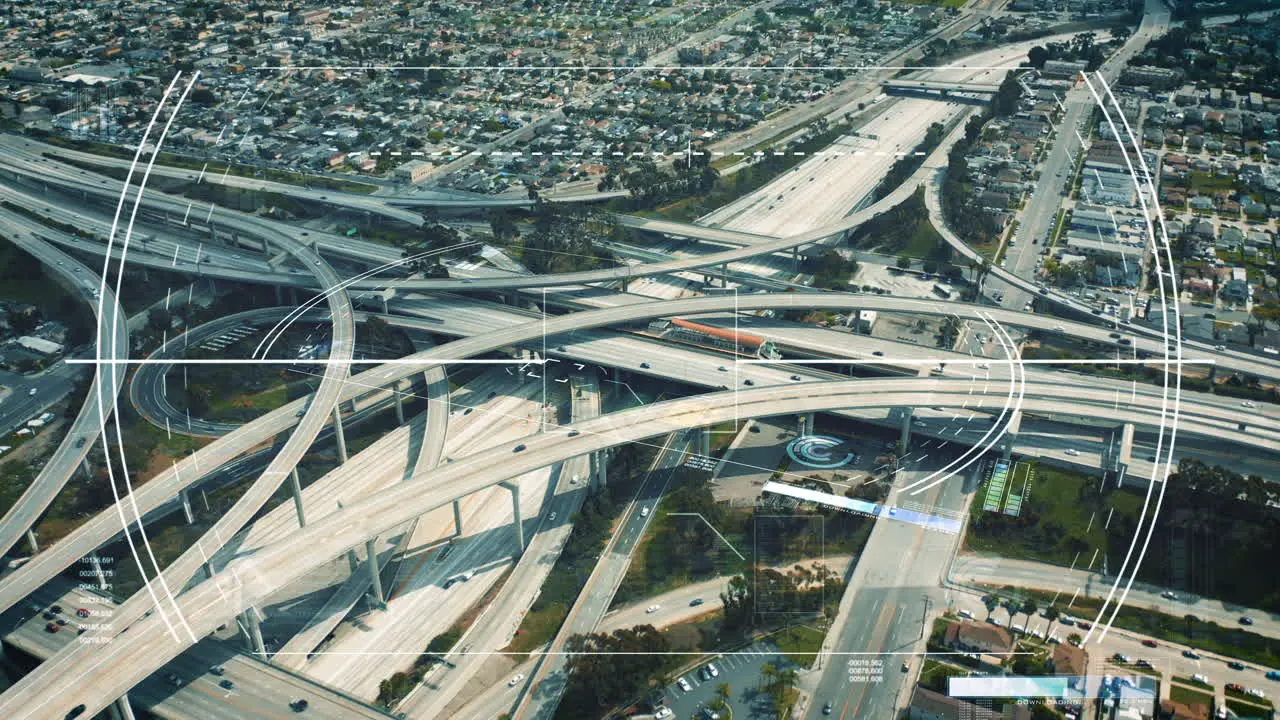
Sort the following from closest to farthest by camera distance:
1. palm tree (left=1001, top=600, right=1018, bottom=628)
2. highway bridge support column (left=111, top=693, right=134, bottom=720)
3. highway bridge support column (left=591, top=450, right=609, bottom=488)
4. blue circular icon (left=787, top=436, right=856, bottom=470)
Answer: highway bridge support column (left=111, top=693, right=134, bottom=720) → palm tree (left=1001, top=600, right=1018, bottom=628) → highway bridge support column (left=591, top=450, right=609, bottom=488) → blue circular icon (left=787, top=436, right=856, bottom=470)

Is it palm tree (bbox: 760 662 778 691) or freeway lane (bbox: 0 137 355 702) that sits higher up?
freeway lane (bbox: 0 137 355 702)

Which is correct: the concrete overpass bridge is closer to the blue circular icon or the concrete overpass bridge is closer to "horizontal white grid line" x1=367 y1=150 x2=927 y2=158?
"horizontal white grid line" x1=367 y1=150 x2=927 y2=158

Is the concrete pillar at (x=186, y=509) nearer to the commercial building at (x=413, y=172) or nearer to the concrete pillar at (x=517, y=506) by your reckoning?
the concrete pillar at (x=517, y=506)

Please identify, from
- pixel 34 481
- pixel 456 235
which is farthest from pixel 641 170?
pixel 34 481

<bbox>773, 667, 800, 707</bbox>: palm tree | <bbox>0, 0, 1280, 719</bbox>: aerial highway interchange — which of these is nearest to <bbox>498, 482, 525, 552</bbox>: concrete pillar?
<bbox>0, 0, 1280, 719</bbox>: aerial highway interchange

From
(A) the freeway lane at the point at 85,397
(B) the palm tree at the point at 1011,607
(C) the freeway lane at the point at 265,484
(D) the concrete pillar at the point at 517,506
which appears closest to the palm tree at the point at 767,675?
(B) the palm tree at the point at 1011,607

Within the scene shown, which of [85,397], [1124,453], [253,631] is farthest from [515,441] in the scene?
[1124,453]

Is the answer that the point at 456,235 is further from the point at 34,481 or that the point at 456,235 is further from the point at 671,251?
the point at 34,481
